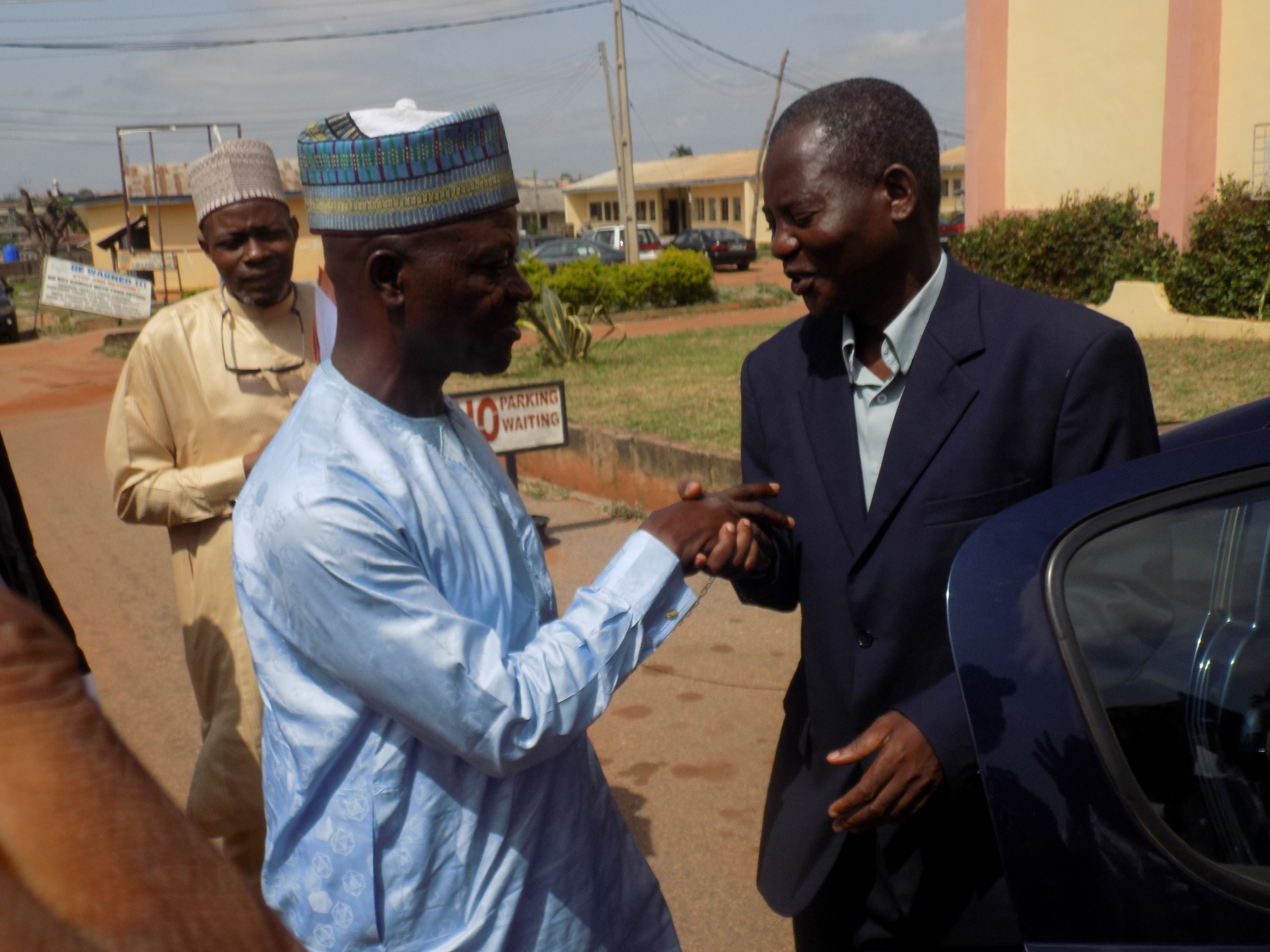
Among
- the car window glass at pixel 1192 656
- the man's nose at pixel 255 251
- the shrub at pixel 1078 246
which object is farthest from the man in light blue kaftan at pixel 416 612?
the shrub at pixel 1078 246

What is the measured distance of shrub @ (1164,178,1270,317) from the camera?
36.7 ft

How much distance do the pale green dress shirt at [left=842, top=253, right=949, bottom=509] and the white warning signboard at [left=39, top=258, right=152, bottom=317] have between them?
835 cm

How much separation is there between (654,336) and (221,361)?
547 inches

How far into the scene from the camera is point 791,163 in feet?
7.30

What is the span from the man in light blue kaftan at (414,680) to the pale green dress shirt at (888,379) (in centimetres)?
63

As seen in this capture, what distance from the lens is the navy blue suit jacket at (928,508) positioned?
79.0 inches

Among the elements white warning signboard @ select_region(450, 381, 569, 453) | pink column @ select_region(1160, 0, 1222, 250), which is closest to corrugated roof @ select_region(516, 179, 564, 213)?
pink column @ select_region(1160, 0, 1222, 250)

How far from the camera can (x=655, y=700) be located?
16.2 ft

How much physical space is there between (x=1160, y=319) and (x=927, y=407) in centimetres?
1118

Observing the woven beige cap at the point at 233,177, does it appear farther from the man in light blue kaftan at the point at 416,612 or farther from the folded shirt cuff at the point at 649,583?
the folded shirt cuff at the point at 649,583

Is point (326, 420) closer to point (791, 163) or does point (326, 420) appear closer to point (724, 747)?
point (791, 163)

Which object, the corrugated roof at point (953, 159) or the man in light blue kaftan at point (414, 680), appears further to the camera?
the corrugated roof at point (953, 159)

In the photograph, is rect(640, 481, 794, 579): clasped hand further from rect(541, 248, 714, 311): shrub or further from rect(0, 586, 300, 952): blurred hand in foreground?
rect(541, 248, 714, 311): shrub

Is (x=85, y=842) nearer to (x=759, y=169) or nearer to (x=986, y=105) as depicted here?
(x=986, y=105)
